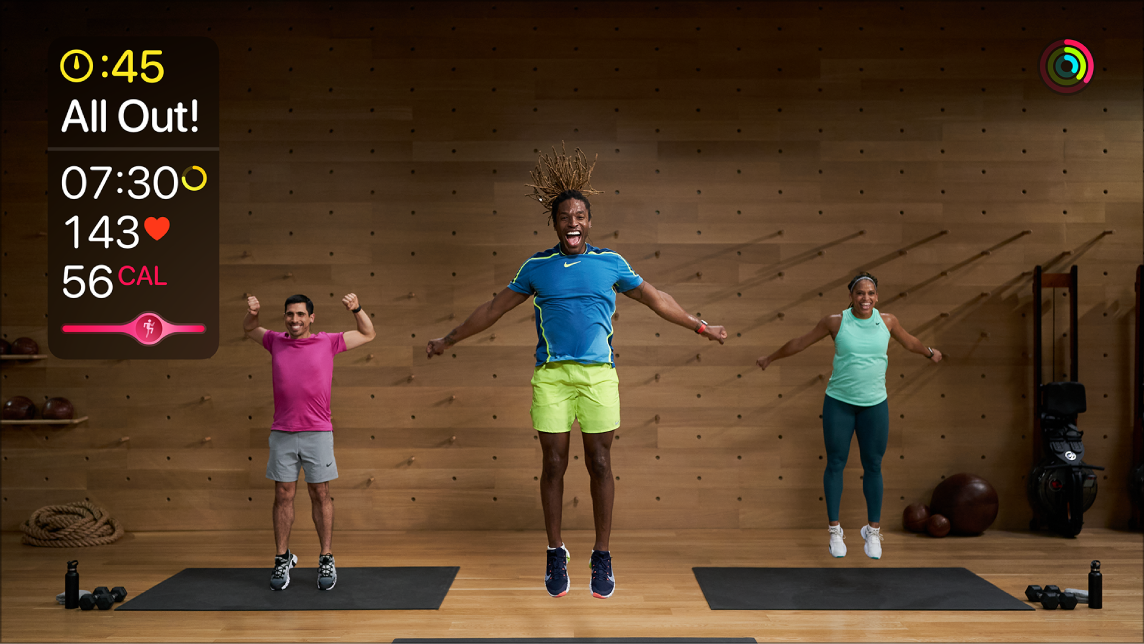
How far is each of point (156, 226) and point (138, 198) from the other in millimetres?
248

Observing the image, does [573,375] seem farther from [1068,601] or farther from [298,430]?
[1068,601]

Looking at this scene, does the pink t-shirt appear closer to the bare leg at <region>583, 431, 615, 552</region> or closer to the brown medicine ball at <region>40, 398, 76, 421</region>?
the bare leg at <region>583, 431, 615, 552</region>

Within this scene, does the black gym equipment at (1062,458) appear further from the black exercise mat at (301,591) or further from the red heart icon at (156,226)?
the red heart icon at (156,226)

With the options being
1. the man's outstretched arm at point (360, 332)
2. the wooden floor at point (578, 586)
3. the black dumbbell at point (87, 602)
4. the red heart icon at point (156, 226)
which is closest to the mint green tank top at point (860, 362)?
the wooden floor at point (578, 586)

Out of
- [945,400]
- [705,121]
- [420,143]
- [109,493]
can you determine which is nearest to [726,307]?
[705,121]

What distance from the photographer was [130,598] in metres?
3.52

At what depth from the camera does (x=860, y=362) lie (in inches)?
158

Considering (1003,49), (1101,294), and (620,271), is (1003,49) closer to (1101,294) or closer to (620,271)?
(1101,294)

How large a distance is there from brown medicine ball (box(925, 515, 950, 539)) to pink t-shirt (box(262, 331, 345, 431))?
11.8ft

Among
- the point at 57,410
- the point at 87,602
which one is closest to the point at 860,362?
the point at 87,602

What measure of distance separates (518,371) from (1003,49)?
384 cm

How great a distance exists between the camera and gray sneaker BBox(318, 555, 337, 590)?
3580mm

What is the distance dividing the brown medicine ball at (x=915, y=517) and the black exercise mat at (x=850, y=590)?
30.6 inches

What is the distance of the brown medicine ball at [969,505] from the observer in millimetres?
4586
